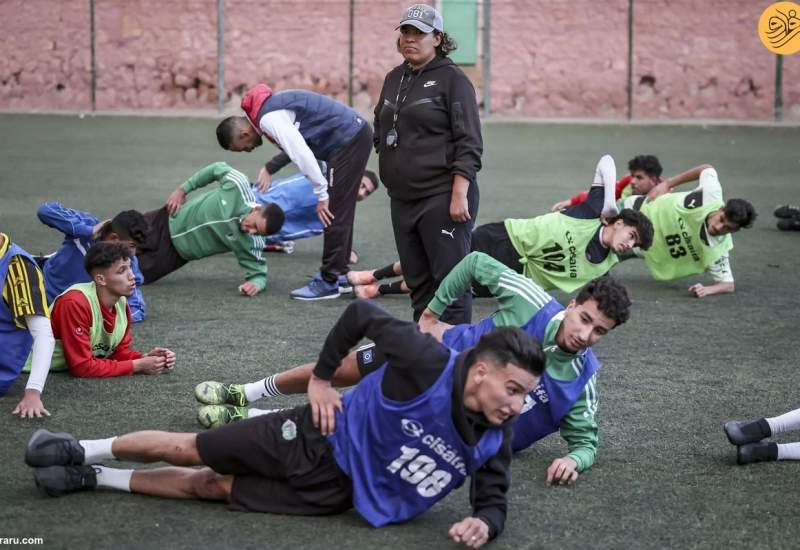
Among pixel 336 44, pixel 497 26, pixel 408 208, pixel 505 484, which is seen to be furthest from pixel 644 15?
pixel 505 484

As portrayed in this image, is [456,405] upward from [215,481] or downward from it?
upward

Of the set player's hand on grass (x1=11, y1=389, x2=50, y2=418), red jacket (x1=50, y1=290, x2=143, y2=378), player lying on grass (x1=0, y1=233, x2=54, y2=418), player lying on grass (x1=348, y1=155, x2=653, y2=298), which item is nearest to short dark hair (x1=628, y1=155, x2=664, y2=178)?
player lying on grass (x1=348, y1=155, x2=653, y2=298)

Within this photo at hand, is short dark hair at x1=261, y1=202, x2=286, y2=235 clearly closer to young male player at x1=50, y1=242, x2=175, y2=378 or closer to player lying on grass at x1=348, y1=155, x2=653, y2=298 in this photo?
player lying on grass at x1=348, y1=155, x2=653, y2=298

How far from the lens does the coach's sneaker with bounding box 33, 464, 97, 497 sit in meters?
3.69

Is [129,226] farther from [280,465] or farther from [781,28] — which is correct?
[781,28]

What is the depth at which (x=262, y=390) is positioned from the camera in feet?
15.1

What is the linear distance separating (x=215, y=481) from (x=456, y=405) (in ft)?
2.78

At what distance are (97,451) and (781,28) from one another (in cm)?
1787

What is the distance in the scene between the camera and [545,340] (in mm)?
4230

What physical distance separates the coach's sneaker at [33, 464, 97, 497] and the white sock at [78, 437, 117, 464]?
0.10ft

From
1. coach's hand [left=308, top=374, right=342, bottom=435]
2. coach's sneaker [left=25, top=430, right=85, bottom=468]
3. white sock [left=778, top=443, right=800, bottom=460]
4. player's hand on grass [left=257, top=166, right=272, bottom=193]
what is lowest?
white sock [left=778, top=443, right=800, bottom=460]

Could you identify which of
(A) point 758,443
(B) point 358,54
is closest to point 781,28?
(B) point 358,54

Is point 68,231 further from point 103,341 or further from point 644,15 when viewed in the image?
point 644,15

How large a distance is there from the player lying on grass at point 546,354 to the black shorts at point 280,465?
493mm
